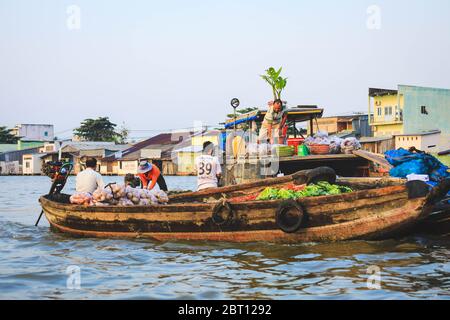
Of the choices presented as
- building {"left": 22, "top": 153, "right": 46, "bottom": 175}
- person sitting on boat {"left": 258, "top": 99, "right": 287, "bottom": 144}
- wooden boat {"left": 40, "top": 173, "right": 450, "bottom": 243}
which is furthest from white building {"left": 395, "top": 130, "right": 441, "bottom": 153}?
building {"left": 22, "top": 153, "right": 46, "bottom": 175}

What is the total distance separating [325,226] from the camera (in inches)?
289

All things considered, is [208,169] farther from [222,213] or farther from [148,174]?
[222,213]

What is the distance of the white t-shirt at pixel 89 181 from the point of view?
29.2 ft

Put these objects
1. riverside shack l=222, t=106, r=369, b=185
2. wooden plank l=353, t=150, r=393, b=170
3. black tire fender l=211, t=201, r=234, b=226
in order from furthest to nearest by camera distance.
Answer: riverside shack l=222, t=106, r=369, b=185
wooden plank l=353, t=150, r=393, b=170
black tire fender l=211, t=201, r=234, b=226

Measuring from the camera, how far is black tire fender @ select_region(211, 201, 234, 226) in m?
7.69

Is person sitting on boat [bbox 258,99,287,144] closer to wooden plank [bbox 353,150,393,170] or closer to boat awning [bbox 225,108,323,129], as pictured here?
boat awning [bbox 225,108,323,129]

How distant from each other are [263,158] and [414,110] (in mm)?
25238

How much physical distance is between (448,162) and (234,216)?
20963 mm

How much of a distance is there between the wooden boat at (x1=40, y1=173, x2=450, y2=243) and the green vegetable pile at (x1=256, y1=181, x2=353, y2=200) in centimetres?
31

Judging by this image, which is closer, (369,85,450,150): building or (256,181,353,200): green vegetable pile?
(256,181,353,200): green vegetable pile

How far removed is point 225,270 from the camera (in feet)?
21.6

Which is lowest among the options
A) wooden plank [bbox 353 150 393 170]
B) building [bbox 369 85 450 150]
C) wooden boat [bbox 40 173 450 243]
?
wooden boat [bbox 40 173 450 243]

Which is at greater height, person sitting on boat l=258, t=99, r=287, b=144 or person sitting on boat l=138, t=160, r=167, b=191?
person sitting on boat l=258, t=99, r=287, b=144

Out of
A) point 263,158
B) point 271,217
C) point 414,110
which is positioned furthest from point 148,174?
point 414,110
